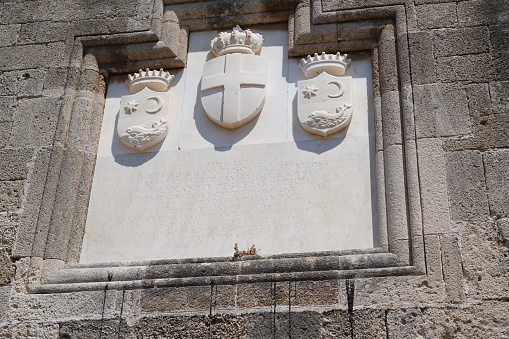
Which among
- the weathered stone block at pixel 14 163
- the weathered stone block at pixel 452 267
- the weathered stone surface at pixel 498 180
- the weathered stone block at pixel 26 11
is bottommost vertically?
the weathered stone block at pixel 452 267

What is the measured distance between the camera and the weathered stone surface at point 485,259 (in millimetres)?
4621

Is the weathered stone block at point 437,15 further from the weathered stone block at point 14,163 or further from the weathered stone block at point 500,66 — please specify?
the weathered stone block at point 14,163

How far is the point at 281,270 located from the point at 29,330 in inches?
65.9

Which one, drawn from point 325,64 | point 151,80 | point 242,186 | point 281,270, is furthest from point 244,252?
point 151,80

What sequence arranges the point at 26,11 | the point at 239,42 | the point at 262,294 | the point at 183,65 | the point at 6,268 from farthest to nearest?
the point at 26,11 → the point at 183,65 → the point at 239,42 → the point at 6,268 → the point at 262,294

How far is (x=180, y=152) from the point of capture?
5.71 metres

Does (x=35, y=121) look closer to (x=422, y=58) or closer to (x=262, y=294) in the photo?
(x=262, y=294)

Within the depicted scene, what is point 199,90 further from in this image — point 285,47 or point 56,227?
point 56,227

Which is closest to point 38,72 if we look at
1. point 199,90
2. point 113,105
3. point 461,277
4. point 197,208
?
point 113,105

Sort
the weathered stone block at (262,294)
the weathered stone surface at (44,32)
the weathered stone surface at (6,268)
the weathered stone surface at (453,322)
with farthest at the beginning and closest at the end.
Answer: the weathered stone surface at (44,32), the weathered stone surface at (6,268), the weathered stone block at (262,294), the weathered stone surface at (453,322)

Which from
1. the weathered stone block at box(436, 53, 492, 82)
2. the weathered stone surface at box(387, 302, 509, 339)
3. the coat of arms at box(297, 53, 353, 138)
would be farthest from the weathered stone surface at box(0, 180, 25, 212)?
the weathered stone block at box(436, 53, 492, 82)

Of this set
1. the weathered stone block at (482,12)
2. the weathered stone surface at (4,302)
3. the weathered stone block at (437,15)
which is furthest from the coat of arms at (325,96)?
the weathered stone surface at (4,302)

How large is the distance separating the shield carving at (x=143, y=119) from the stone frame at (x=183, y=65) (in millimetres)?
253

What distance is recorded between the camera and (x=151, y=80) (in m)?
6.00
